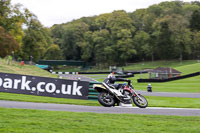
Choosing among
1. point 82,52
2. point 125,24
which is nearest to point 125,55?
point 125,24

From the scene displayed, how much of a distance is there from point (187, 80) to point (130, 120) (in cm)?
3894

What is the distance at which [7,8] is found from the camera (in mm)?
45844

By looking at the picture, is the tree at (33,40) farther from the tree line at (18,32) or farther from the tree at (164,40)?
the tree at (164,40)

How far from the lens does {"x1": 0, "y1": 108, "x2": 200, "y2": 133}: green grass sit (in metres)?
7.37

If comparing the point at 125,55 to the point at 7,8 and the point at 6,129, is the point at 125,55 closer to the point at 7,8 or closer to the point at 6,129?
the point at 7,8

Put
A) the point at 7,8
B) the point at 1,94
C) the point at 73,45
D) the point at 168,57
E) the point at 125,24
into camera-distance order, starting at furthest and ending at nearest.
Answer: the point at 73,45, the point at 125,24, the point at 168,57, the point at 7,8, the point at 1,94

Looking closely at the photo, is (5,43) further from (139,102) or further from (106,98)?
(139,102)

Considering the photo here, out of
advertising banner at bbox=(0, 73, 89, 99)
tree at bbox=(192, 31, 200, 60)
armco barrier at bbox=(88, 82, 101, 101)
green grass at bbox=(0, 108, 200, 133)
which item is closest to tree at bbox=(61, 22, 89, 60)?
tree at bbox=(192, 31, 200, 60)

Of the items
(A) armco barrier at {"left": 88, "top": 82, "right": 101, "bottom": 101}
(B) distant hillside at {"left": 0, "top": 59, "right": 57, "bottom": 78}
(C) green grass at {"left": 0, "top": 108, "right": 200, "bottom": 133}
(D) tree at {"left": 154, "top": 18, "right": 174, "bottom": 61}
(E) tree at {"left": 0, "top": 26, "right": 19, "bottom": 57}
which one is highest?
(D) tree at {"left": 154, "top": 18, "right": 174, "bottom": 61}

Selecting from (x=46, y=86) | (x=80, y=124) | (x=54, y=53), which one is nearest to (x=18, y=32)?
(x=46, y=86)

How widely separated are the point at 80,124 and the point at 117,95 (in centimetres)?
521

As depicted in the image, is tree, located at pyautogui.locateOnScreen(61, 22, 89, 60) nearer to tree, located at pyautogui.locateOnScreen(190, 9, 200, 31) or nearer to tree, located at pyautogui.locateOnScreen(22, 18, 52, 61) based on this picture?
tree, located at pyautogui.locateOnScreen(22, 18, 52, 61)

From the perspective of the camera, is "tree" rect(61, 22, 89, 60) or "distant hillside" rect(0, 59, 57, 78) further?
"tree" rect(61, 22, 89, 60)

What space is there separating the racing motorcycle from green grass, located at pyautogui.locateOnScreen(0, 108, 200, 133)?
342 centimetres
